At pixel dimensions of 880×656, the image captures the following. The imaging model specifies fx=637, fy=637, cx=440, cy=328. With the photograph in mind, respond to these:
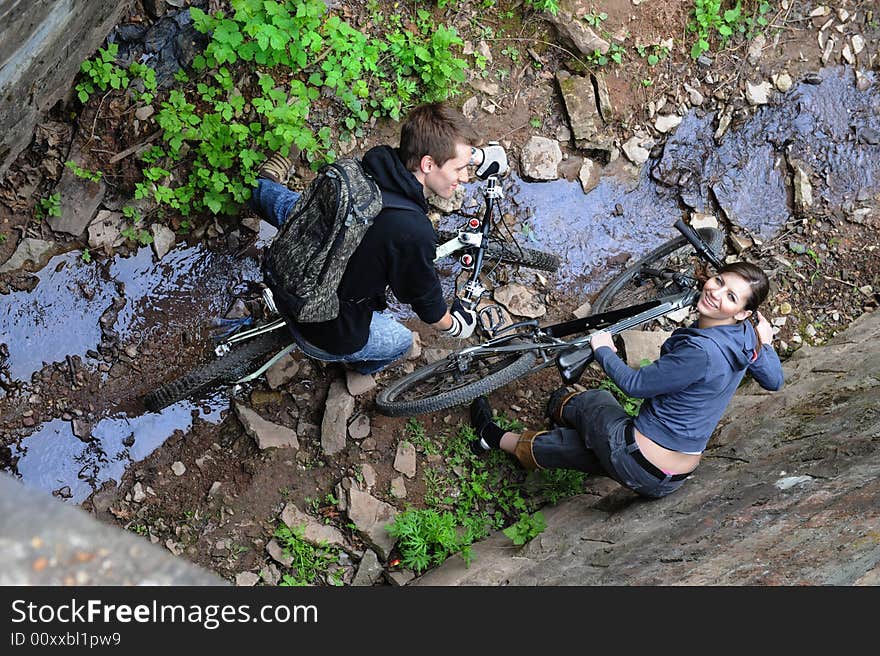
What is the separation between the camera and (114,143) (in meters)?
4.71

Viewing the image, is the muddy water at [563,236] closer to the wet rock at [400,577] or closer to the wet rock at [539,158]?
the wet rock at [539,158]

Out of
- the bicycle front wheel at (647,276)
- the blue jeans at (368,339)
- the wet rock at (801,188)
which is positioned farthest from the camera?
the wet rock at (801,188)

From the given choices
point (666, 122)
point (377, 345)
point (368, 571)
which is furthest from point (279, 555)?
point (666, 122)

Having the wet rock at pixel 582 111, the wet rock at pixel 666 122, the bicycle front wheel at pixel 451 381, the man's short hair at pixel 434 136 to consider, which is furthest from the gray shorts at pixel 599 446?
the wet rock at pixel 666 122

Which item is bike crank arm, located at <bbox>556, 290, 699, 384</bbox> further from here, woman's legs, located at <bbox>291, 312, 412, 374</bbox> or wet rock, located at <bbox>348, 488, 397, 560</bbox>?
wet rock, located at <bbox>348, 488, 397, 560</bbox>

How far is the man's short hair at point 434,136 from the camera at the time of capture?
3.05m

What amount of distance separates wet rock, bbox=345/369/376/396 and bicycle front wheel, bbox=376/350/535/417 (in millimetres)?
148

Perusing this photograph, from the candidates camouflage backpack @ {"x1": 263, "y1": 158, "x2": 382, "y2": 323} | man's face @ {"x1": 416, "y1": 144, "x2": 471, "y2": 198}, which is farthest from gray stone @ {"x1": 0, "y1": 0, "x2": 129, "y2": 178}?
man's face @ {"x1": 416, "y1": 144, "x2": 471, "y2": 198}

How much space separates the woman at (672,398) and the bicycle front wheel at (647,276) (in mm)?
1119

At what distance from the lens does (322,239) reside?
3105mm

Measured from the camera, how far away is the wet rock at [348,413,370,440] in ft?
15.8
